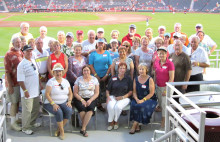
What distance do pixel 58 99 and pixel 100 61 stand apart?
1.48 metres

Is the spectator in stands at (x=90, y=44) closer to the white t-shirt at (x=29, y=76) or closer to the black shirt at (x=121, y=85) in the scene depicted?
the black shirt at (x=121, y=85)

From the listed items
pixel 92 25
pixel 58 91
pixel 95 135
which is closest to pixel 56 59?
pixel 58 91

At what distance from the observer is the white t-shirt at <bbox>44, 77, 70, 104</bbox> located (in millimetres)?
5613

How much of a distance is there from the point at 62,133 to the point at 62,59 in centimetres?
167

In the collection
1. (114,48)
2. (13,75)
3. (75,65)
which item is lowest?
(13,75)

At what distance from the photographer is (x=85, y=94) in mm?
5969

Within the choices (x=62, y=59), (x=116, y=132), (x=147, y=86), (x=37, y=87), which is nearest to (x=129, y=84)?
(x=147, y=86)

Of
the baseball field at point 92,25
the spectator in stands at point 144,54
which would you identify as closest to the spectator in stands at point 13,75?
the spectator in stands at point 144,54

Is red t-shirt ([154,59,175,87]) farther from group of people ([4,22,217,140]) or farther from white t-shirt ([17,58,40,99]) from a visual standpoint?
white t-shirt ([17,58,40,99])

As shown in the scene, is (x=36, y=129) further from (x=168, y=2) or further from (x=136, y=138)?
(x=168, y=2)

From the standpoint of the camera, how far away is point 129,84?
6.18 meters

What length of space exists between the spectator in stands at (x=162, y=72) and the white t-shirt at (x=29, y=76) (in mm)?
2613

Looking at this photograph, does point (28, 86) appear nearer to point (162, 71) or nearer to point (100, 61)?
point (100, 61)

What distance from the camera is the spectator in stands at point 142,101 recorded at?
5.80 meters
